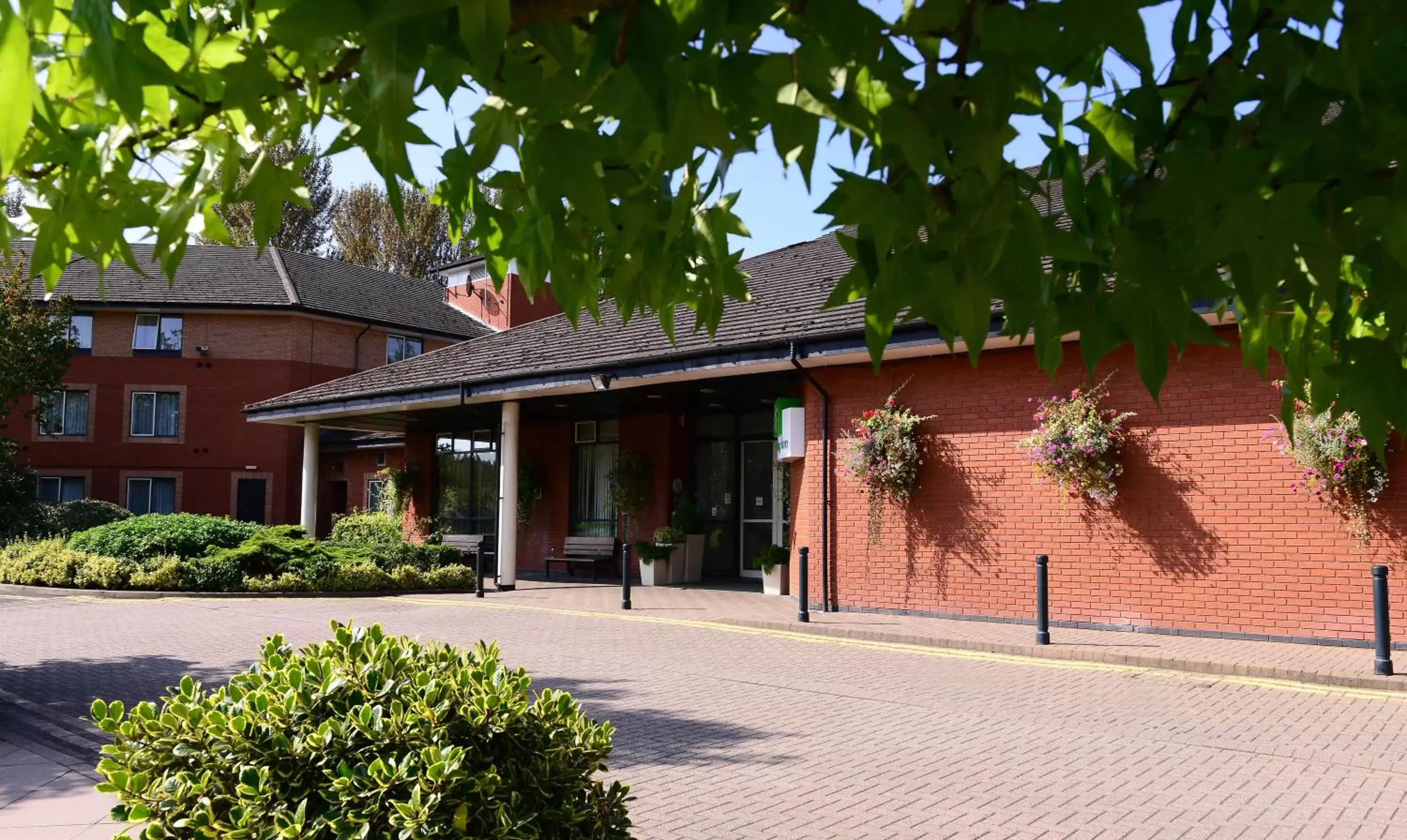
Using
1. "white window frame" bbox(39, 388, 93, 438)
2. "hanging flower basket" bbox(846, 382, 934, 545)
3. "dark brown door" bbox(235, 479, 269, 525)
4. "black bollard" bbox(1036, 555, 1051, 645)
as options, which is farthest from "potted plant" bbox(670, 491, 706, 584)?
"white window frame" bbox(39, 388, 93, 438)

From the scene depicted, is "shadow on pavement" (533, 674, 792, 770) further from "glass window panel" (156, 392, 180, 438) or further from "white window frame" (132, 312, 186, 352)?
"white window frame" (132, 312, 186, 352)

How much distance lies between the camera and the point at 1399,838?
199 inches

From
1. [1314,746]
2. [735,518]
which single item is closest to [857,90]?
[1314,746]

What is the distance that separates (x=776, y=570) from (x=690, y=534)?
3.21 metres

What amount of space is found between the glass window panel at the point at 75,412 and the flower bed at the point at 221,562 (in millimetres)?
14629

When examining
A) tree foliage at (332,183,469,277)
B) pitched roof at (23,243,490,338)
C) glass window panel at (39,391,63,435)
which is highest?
tree foliage at (332,183,469,277)

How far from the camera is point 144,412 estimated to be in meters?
34.7

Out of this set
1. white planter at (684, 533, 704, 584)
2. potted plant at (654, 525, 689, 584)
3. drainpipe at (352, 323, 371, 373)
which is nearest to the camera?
potted plant at (654, 525, 689, 584)

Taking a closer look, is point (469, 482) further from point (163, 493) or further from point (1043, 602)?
point (1043, 602)

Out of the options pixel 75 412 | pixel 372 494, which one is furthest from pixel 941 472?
pixel 75 412

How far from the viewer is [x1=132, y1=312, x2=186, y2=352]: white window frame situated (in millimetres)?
34906

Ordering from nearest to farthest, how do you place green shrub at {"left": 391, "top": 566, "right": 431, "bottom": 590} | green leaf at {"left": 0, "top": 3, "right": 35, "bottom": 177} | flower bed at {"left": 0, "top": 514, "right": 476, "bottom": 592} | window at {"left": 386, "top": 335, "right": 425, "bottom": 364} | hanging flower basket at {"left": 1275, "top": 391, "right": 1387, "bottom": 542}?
green leaf at {"left": 0, "top": 3, "right": 35, "bottom": 177}, hanging flower basket at {"left": 1275, "top": 391, "right": 1387, "bottom": 542}, flower bed at {"left": 0, "top": 514, "right": 476, "bottom": 592}, green shrub at {"left": 391, "top": 566, "right": 431, "bottom": 590}, window at {"left": 386, "top": 335, "right": 425, "bottom": 364}

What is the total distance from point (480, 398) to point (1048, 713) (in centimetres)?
1324

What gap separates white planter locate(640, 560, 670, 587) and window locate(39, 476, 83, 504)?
2250cm
